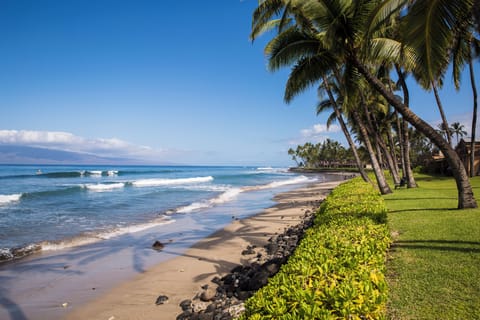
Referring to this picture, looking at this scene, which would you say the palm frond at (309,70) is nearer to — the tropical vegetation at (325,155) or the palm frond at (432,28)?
the palm frond at (432,28)

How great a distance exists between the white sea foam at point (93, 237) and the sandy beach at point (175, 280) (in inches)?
115

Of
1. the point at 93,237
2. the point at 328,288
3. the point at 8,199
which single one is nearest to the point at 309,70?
the point at 328,288

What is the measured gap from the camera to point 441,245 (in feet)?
16.8

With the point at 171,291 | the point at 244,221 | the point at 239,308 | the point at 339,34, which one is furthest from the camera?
the point at 244,221

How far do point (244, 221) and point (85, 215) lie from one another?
8.95 metres

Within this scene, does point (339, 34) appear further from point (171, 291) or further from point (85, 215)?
point (85, 215)

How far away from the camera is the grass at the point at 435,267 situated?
3.18m

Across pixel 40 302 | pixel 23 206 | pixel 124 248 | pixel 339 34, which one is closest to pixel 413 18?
pixel 339 34

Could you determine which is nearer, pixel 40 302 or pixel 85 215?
pixel 40 302

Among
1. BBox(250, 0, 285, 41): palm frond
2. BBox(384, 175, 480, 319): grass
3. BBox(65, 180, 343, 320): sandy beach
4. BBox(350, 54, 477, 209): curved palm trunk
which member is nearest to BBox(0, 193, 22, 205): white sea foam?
BBox(65, 180, 343, 320): sandy beach

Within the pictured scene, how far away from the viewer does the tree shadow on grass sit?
15.8ft

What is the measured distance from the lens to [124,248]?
29.8 ft

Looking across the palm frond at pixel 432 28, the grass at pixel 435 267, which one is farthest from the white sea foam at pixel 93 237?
the palm frond at pixel 432 28

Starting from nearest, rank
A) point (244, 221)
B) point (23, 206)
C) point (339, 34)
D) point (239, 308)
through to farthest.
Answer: point (239, 308) → point (339, 34) → point (244, 221) → point (23, 206)
